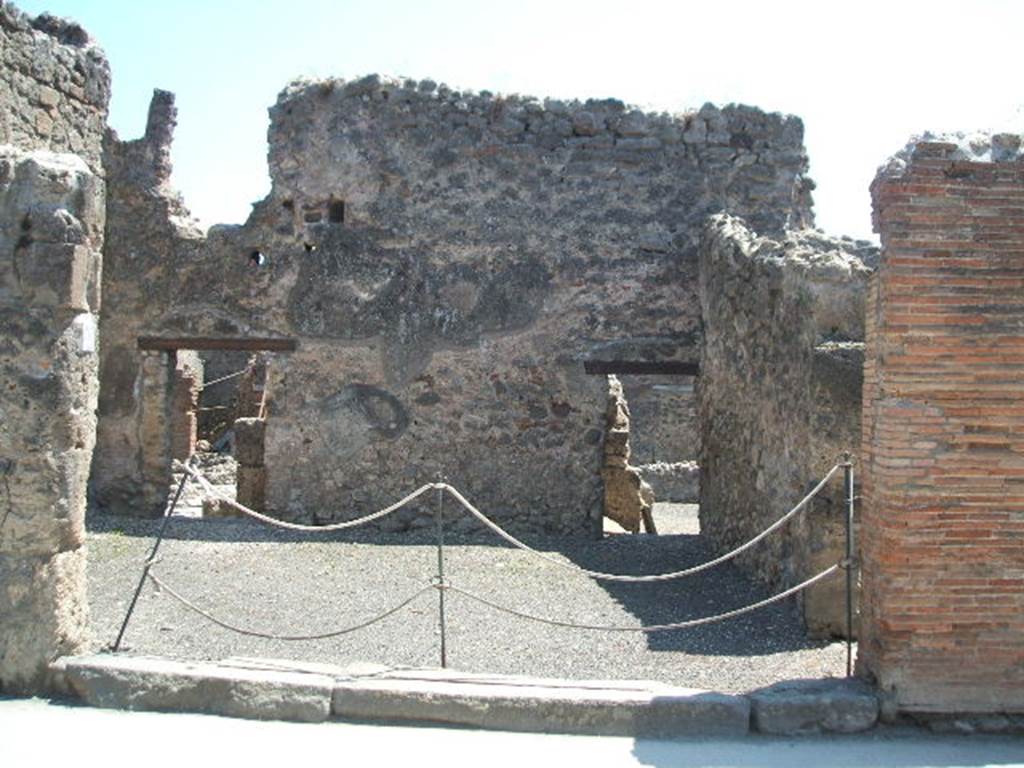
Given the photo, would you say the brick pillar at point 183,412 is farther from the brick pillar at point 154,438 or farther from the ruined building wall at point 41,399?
the ruined building wall at point 41,399

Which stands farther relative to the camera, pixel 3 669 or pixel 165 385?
pixel 165 385

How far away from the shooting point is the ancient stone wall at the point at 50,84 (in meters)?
7.28

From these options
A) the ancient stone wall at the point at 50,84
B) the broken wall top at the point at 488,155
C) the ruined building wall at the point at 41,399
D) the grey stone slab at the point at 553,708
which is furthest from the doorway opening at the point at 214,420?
the ancient stone wall at the point at 50,84

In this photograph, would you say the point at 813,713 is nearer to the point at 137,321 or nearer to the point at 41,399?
the point at 41,399

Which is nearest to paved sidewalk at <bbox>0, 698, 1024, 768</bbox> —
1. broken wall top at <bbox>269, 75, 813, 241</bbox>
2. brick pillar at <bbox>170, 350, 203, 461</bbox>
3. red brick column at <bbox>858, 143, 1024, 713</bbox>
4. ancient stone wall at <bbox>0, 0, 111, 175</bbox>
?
red brick column at <bbox>858, 143, 1024, 713</bbox>

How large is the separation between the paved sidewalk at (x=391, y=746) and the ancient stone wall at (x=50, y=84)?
175 inches

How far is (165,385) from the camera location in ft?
35.5

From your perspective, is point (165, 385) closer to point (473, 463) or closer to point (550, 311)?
point (473, 463)

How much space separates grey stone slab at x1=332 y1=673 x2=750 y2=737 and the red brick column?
946mm

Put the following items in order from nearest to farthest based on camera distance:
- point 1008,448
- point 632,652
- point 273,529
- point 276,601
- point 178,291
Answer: point 1008,448, point 632,652, point 276,601, point 273,529, point 178,291

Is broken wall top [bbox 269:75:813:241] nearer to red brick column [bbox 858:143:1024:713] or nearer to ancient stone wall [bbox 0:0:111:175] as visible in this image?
ancient stone wall [bbox 0:0:111:175]

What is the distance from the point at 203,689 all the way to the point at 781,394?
4.46m

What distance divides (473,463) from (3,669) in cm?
567

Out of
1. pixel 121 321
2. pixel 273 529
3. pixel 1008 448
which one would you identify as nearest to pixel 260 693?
pixel 1008 448
